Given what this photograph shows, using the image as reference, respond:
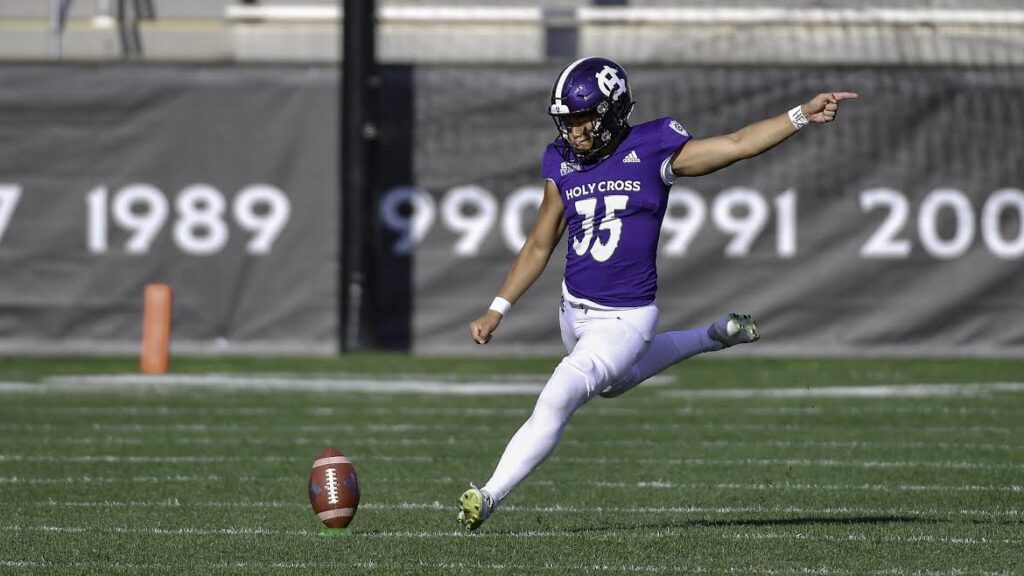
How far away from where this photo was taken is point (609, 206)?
728 centimetres

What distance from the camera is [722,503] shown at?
809 cm

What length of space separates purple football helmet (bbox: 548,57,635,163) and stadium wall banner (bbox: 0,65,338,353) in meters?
10.8

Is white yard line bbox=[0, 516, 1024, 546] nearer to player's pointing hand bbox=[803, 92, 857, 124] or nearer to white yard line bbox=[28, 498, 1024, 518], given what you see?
white yard line bbox=[28, 498, 1024, 518]

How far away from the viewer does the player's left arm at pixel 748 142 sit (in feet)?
22.7

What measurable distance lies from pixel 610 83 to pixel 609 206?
0.48m

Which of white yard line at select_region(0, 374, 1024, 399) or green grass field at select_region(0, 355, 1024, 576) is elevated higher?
green grass field at select_region(0, 355, 1024, 576)

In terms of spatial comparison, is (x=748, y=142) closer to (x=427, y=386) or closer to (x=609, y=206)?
(x=609, y=206)

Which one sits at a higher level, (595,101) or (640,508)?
(595,101)

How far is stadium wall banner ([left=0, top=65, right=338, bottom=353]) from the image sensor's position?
17.7 meters

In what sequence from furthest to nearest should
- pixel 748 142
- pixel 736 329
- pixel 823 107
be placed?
pixel 736 329 → pixel 748 142 → pixel 823 107

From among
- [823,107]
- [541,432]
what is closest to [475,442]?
[541,432]

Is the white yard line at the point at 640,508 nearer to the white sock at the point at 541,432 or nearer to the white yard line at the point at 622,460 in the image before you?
the white sock at the point at 541,432

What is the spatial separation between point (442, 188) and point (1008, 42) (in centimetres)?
560

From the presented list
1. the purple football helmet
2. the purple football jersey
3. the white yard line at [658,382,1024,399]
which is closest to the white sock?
the purple football jersey
